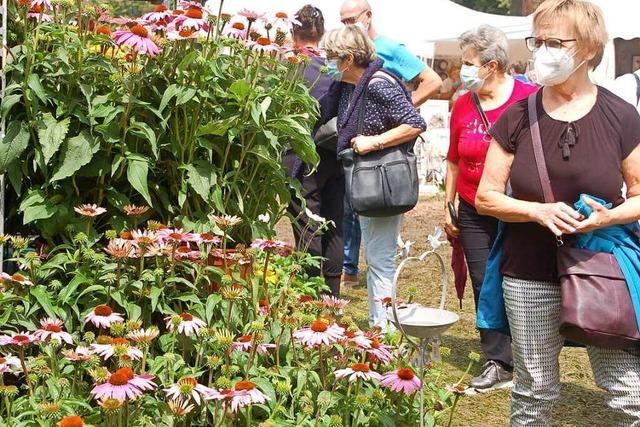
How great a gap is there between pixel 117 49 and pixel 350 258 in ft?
14.0

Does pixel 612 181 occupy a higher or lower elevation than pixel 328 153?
higher

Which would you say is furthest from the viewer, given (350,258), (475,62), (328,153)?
(350,258)

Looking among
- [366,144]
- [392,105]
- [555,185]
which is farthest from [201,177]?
[392,105]

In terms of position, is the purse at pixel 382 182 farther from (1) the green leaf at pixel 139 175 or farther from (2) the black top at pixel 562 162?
(1) the green leaf at pixel 139 175

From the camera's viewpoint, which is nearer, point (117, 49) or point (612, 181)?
point (612, 181)

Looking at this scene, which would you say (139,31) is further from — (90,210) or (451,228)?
(451,228)

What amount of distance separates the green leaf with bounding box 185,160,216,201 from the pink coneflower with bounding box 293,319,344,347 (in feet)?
2.28

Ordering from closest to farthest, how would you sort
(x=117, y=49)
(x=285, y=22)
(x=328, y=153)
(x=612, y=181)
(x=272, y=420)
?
(x=272, y=420), (x=612, y=181), (x=117, y=49), (x=285, y=22), (x=328, y=153)

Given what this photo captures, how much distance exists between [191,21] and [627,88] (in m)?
2.13

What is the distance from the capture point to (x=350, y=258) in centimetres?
758

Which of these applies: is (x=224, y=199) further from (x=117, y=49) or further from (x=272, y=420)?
(x=272, y=420)

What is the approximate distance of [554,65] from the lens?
319cm

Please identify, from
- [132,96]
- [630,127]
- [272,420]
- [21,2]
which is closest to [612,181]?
[630,127]

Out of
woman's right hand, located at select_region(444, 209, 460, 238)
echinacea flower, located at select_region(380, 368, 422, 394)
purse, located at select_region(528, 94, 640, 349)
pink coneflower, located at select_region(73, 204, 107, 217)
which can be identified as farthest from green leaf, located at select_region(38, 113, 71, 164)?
woman's right hand, located at select_region(444, 209, 460, 238)
